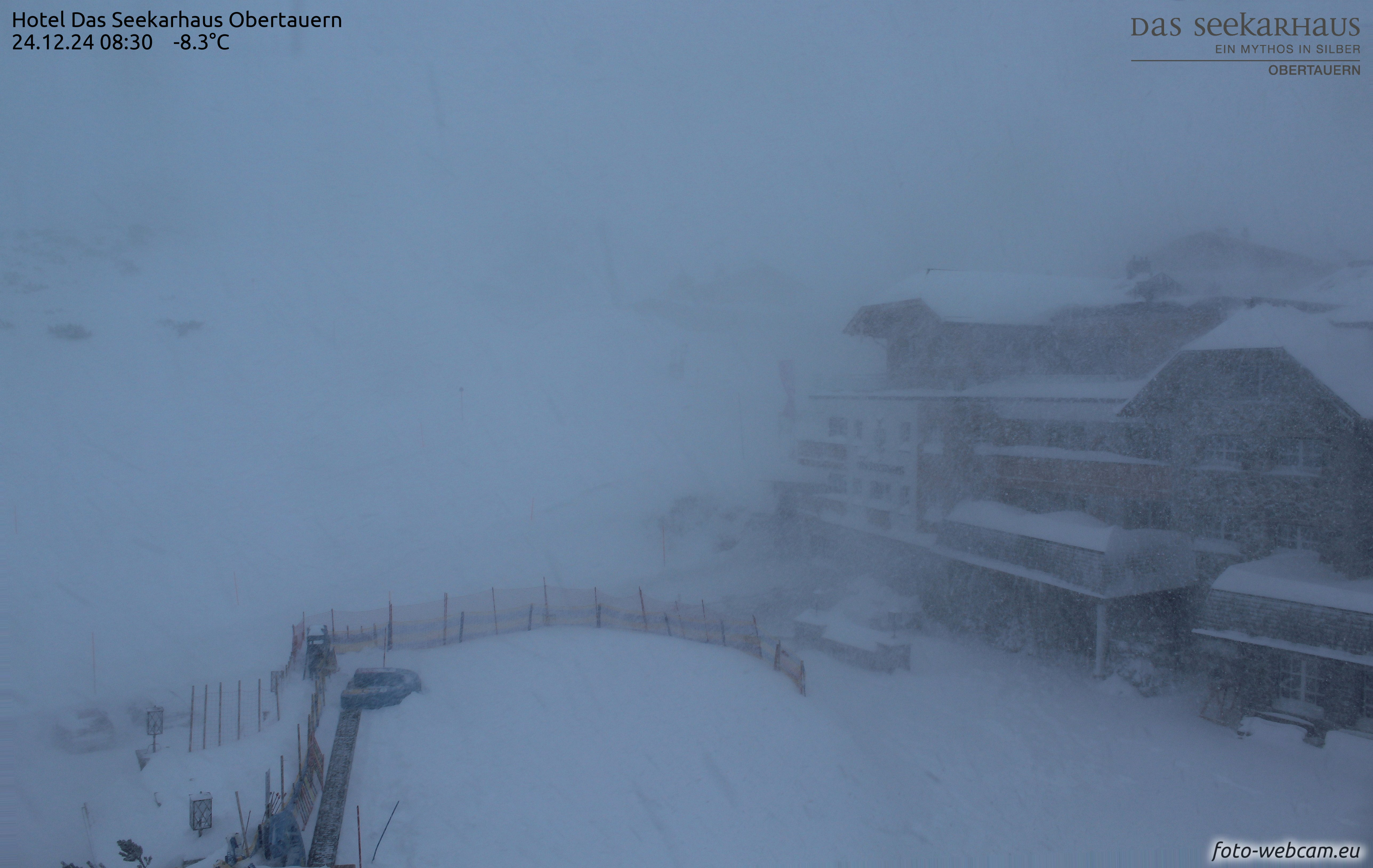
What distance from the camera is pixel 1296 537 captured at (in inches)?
510

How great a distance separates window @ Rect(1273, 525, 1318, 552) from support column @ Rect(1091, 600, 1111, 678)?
3.48 m

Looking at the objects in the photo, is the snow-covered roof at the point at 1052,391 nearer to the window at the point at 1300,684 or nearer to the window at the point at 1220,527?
the window at the point at 1220,527

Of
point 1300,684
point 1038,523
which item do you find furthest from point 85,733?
point 1300,684

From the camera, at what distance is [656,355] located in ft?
159

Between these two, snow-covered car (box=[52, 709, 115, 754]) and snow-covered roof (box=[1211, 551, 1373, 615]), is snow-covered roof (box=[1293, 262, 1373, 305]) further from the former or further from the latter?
snow-covered car (box=[52, 709, 115, 754])

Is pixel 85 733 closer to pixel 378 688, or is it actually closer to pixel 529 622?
pixel 378 688

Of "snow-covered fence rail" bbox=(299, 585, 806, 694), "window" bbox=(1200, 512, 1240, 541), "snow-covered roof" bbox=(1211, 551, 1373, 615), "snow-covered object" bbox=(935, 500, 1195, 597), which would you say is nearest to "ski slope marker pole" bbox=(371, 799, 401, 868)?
"snow-covered fence rail" bbox=(299, 585, 806, 694)

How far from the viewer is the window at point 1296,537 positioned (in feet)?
41.8

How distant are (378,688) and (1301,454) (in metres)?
18.1

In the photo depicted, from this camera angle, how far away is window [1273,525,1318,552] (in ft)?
41.8

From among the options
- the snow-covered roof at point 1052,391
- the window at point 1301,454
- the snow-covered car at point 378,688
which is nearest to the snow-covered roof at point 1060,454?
the snow-covered roof at point 1052,391

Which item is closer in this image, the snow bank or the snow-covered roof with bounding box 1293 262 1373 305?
the snow bank

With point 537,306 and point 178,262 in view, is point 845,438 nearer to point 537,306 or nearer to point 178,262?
point 537,306

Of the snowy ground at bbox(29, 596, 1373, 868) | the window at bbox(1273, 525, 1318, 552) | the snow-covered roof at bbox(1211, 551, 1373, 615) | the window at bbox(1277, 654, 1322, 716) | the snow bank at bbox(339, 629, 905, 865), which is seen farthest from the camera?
the window at bbox(1273, 525, 1318, 552)
